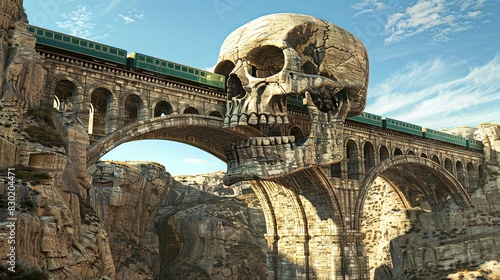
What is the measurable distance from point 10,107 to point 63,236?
6.97 m

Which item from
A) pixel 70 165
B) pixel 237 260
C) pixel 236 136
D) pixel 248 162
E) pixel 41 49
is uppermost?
pixel 41 49

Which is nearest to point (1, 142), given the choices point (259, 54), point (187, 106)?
point (187, 106)

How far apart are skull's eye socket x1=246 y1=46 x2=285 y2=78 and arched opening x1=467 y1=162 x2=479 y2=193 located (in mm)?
33003

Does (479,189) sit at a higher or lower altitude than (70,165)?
higher

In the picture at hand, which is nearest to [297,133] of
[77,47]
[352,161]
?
[352,161]

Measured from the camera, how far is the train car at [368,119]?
135 feet

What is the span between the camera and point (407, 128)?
152ft

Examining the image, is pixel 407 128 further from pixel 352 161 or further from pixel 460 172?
pixel 460 172

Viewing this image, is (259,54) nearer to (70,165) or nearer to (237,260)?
(70,165)

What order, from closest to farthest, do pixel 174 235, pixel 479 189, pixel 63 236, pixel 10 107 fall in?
pixel 63 236
pixel 10 107
pixel 479 189
pixel 174 235

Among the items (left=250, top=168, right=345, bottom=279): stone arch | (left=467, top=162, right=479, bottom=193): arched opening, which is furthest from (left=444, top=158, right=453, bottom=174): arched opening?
(left=250, top=168, right=345, bottom=279): stone arch

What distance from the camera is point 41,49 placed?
23.7 metres

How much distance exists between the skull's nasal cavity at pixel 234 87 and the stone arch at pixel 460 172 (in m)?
33.3

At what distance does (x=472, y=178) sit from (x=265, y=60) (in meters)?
34.8
